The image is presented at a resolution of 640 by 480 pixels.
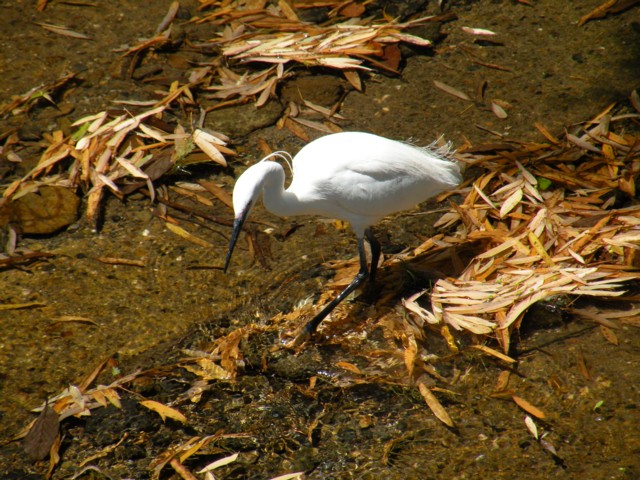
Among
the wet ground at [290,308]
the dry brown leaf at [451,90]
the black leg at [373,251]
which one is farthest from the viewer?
the dry brown leaf at [451,90]

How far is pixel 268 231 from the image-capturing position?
13.2 ft

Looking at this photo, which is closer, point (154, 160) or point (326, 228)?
point (326, 228)

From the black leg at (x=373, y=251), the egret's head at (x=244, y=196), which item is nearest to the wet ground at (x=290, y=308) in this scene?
the black leg at (x=373, y=251)

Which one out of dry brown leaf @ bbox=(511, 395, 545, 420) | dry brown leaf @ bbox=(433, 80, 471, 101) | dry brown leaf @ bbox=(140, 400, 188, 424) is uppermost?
dry brown leaf @ bbox=(433, 80, 471, 101)

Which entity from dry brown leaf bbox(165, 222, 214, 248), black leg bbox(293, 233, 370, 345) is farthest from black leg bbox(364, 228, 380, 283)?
dry brown leaf bbox(165, 222, 214, 248)

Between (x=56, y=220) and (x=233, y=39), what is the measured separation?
2.11 m

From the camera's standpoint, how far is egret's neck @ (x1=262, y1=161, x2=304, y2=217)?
3.11 metres

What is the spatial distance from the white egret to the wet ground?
49cm

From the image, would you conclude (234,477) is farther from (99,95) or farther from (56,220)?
(99,95)

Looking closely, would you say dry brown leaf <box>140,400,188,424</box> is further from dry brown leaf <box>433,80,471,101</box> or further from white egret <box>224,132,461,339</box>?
dry brown leaf <box>433,80,471,101</box>

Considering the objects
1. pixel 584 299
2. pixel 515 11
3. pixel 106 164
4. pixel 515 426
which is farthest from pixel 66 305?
pixel 515 11

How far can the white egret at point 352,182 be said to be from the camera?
328 centimetres

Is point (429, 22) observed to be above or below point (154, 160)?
above

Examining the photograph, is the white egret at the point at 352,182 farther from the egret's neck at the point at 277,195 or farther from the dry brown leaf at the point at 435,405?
the dry brown leaf at the point at 435,405
